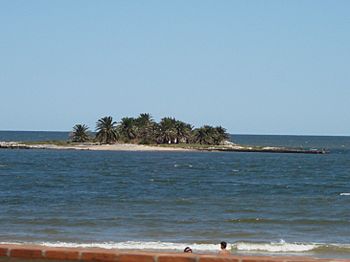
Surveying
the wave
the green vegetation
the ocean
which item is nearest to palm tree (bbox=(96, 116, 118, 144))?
the green vegetation

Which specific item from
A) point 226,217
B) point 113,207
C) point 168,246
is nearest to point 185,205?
point 113,207

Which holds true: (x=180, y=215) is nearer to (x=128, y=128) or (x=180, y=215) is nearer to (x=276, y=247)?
(x=276, y=247)

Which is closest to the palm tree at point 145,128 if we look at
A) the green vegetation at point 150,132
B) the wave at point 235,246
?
the green vegetation at point 150,132

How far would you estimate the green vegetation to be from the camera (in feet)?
568

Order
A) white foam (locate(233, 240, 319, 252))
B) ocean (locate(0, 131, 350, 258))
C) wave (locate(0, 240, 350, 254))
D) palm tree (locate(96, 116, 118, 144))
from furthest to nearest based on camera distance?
1. palm tree (locate(96, 116, 118, 144))
2. ocean (locate(0, 131, 350, 258))
3. white foam (locate(233, 240, 319, 252))
4. wave (locate(0, 240, 350, 254))

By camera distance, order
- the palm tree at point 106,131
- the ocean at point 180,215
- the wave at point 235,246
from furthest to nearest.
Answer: the palm tree at point 106,131 < the ocean at point 180,215 < the wave at point 235,246

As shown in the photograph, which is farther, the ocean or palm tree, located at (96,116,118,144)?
palm tree, located at (96,116,118,144)

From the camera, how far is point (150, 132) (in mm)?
178375

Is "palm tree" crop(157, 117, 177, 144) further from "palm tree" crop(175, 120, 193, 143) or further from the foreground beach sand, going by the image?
the foreground beach sand

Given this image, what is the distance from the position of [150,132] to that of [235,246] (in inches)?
5936

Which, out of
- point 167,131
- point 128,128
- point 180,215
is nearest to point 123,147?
point 128,128

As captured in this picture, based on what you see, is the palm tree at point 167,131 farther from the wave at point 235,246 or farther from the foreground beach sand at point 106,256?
the foreground beach sand at point 106,256

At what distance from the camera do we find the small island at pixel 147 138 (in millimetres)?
173875

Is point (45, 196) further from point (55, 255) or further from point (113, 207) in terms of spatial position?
point (55, 255)
